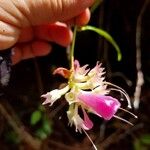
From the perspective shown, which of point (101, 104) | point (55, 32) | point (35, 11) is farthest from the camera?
point (55, 32)

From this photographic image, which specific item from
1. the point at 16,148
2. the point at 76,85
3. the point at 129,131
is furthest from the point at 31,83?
the point at 76,85

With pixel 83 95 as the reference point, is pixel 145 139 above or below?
below

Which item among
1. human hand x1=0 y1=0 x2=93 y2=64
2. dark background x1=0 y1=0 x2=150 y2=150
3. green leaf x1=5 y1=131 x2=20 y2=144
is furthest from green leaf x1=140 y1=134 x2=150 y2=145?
human hand x1=0 y1=0 x2=93 y2=64

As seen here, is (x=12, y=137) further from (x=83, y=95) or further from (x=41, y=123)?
(x=83, y=95)

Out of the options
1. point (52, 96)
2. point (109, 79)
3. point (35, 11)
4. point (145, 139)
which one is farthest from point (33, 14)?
point (145, 139)

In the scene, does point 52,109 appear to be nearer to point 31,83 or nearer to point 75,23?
point 31,83

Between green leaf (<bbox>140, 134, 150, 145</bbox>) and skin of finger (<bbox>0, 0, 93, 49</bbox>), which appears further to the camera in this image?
green leaf (<bbox>140, 134, 150, 145</bbox>)

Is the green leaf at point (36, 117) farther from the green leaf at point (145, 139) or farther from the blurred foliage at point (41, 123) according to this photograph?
the green leaf at point (145, 139)

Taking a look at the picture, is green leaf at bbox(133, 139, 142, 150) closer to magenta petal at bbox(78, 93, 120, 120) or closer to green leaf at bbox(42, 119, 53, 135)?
green leaf at bbox(42, 119, 53, 135)
